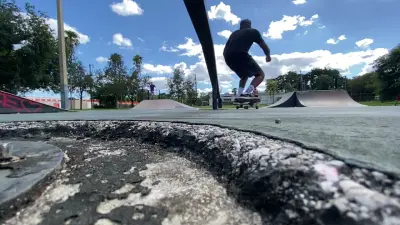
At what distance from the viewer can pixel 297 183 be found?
2.65 ft

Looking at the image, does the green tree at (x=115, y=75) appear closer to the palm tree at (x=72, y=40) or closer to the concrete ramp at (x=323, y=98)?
the palm tree at (x=72, y=40)

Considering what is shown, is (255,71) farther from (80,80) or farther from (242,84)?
(80,80)

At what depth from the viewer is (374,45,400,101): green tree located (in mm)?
30047

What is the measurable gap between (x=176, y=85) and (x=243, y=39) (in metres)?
30.4

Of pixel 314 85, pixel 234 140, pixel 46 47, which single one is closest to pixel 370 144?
pixel 234 140

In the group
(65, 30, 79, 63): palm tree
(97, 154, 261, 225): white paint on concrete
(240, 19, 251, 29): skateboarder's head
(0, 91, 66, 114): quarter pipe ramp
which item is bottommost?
(97, 154, 261, 225): white paint on concrete

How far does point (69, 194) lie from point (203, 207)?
63cm

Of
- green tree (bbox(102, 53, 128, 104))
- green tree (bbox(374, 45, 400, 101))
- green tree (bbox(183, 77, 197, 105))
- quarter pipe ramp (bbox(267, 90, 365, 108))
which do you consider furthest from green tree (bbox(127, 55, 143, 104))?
green tree (bbox(374, 45, 400, 101))

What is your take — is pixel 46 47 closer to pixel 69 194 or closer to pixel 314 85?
pixel 69 194

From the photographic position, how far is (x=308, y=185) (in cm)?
78

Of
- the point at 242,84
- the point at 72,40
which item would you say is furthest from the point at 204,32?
the point at 72,40

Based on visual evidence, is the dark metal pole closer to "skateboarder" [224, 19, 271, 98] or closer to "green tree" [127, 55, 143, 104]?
"skateboarder" [224, 19, 271, 98]

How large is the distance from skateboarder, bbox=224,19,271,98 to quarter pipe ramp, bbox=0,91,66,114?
5.93 m

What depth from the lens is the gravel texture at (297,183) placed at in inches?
25.7
